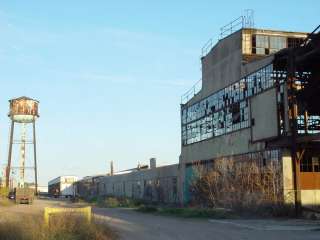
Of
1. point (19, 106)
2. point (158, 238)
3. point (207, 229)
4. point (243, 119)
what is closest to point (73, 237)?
point (158, 238)

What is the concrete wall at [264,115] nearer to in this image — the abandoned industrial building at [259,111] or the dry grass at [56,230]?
the abandoned industrial building at [259,111]

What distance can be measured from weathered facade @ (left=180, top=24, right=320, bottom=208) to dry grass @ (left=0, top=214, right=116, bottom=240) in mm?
18804

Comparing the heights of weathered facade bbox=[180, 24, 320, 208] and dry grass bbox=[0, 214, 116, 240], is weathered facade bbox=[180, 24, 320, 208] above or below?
above

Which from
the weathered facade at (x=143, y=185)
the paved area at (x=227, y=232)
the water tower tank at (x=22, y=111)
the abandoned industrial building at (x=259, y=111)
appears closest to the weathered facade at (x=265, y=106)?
the abandoned industrial building at (x=259, y=111)

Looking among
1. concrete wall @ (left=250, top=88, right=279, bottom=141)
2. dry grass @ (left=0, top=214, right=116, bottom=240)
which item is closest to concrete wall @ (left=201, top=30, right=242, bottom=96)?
concrete wall @ (left=250, top=88, right=279, bottom=141)

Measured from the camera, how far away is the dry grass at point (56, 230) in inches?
693

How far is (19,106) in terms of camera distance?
294 feet

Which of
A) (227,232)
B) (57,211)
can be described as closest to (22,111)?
(227,232)

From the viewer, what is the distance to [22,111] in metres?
89.4

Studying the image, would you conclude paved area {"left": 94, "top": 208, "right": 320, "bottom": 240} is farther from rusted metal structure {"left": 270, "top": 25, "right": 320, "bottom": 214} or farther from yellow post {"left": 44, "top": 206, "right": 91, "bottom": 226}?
rusted metal structure {"left": 270, "top": 25, "right": 320, "bottom": 214}

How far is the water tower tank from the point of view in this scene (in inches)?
3516

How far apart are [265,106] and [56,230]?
24541mm

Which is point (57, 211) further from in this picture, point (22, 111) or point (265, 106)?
point (22, 111)

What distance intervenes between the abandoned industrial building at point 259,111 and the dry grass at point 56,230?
62.1 feet
